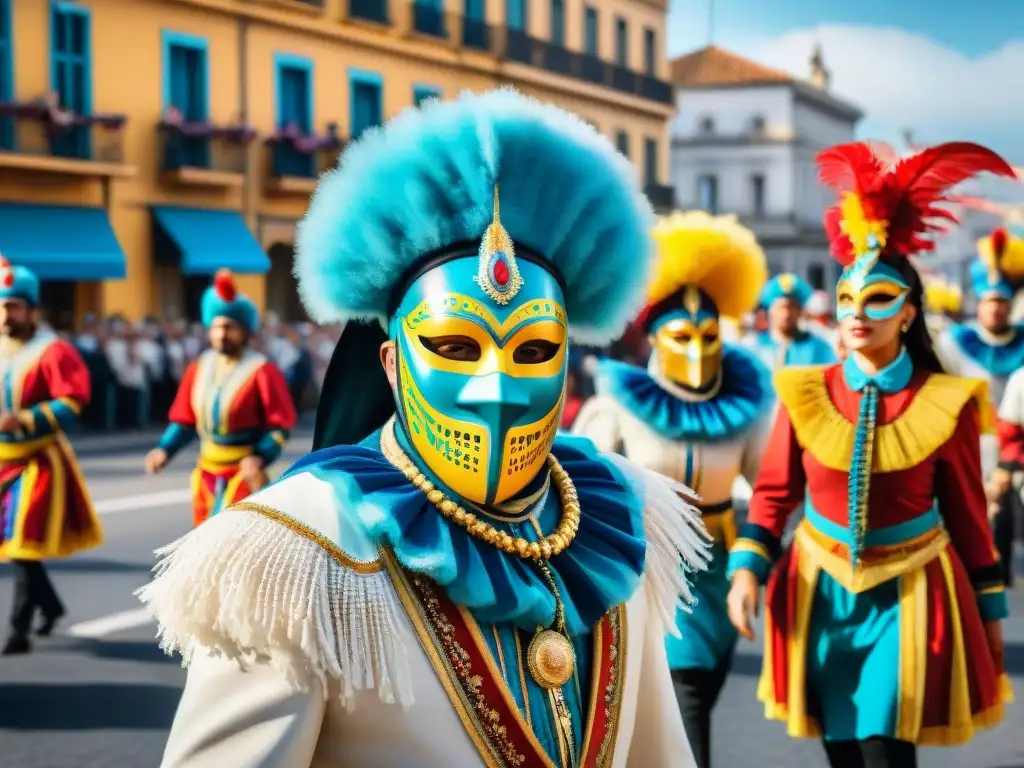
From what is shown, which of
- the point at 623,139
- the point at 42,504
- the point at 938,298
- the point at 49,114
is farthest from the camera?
the point at 623,139

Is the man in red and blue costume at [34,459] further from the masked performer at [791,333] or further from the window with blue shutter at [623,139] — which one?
the window with blue shutter at [623,139]

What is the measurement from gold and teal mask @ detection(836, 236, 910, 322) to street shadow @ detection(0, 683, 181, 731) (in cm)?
356

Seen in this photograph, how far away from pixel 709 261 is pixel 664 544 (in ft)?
11.6

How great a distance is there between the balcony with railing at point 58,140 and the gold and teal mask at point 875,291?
67.1 feet

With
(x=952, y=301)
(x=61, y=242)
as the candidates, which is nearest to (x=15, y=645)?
(x=952, y=301)

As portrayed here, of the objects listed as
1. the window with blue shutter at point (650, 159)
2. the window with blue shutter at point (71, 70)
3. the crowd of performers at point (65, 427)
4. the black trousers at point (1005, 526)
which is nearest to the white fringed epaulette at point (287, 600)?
the crowd of performers at point (65, 427)

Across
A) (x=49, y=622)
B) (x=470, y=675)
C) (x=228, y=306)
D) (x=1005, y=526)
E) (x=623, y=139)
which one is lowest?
(x=49, y=622)

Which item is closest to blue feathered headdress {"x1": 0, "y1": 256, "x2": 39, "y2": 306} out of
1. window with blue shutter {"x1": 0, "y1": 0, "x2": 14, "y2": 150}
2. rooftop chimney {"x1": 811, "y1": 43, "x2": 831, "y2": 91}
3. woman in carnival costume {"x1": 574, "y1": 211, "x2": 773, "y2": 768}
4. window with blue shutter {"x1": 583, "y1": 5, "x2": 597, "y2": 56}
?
woman in carnival costume {"x1": 574, "y1": 211, "x2": 773, "y2": 768}

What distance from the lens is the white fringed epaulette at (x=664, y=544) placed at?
2631 millimetres

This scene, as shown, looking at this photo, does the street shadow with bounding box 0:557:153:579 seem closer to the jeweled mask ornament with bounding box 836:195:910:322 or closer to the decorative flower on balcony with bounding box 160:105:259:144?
the jeweled mask ornament with bounding box 836:195:910:322

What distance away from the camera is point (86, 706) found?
686 cm

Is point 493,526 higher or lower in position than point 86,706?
higher

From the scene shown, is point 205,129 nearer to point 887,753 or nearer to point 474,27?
point 474,27

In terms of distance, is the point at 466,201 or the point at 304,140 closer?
the point at 466,201
